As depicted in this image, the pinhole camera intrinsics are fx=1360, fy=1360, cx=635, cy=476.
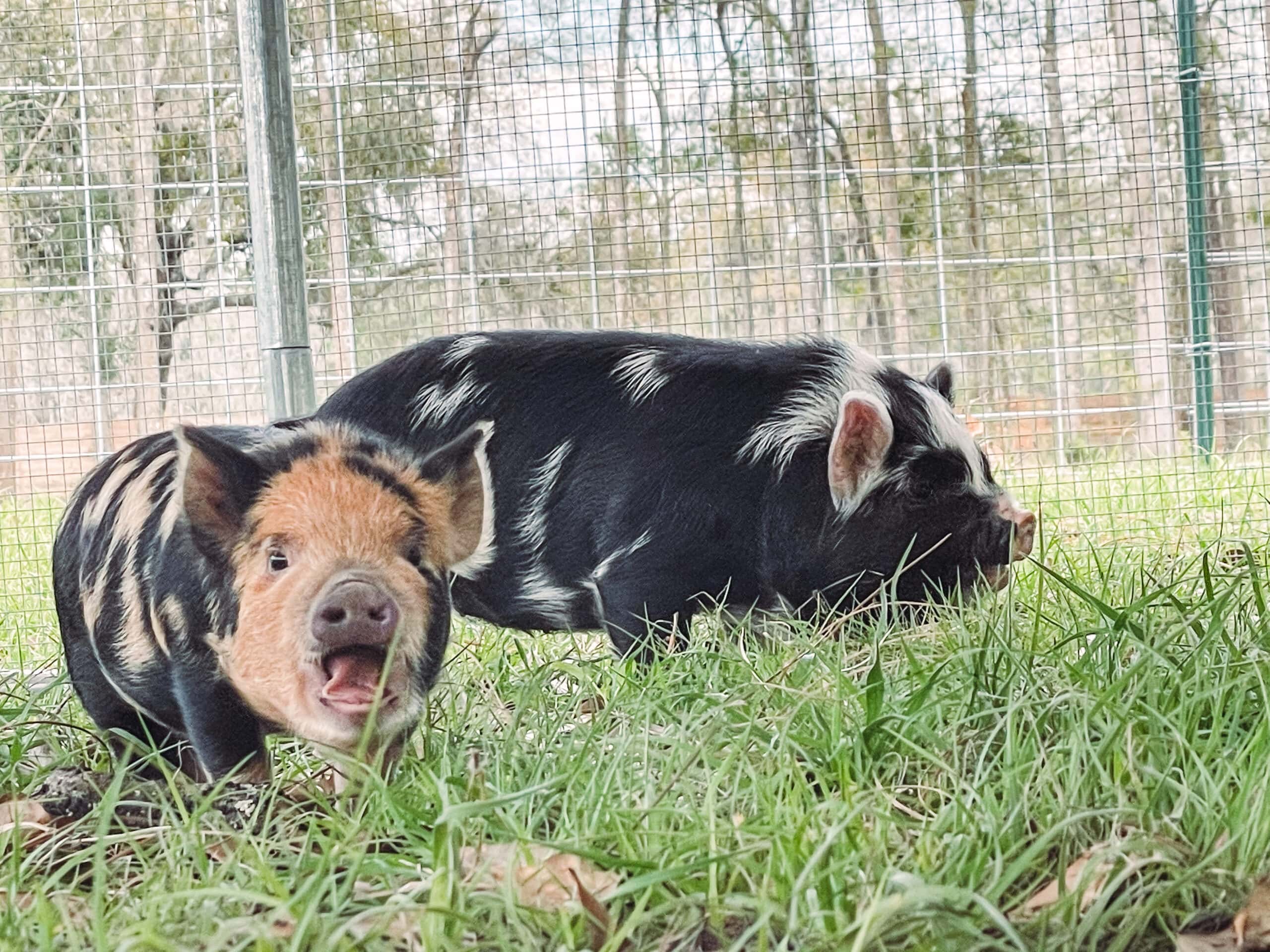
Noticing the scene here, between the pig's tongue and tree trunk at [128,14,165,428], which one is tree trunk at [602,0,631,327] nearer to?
tree trunk at [128,14,165,428]

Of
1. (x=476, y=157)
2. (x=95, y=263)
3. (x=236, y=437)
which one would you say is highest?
(x=476, y=157)

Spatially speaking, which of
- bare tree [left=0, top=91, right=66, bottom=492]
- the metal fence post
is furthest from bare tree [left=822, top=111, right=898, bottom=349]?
bare tree [left=0, top=91, right=66, bottom=492]

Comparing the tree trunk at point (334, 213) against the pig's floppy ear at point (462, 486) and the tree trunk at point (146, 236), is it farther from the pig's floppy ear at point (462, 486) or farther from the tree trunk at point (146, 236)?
the pig's floppy ear at point (462, 486)

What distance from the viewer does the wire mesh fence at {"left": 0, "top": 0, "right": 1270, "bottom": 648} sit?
18.8 feet

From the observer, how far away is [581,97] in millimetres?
5938

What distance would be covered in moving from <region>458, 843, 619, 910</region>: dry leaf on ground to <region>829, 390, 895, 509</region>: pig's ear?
5.27ft

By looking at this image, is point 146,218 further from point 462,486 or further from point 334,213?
point 462,486

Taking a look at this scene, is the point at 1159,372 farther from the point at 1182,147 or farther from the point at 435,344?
the point at 435,344

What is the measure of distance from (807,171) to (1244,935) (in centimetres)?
538

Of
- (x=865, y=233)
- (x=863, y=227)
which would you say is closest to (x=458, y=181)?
(x=863, y=227)

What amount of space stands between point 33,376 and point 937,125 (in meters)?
4.66

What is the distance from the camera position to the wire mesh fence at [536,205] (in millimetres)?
5727

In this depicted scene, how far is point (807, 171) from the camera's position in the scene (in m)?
6.54

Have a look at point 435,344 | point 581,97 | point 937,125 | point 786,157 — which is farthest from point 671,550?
point 786,157
